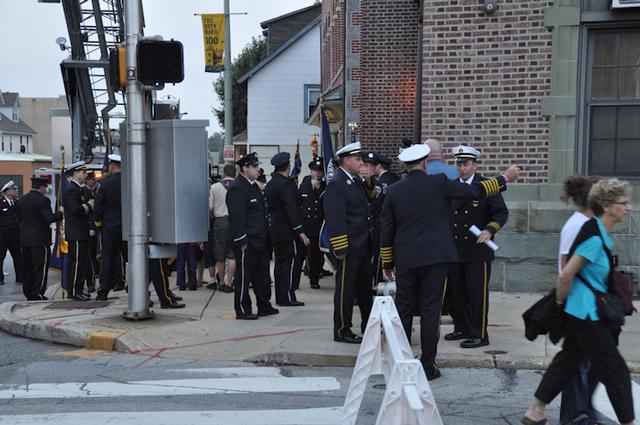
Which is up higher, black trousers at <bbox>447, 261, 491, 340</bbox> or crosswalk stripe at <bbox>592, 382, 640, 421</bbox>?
black trousers at <bbox>447, 261, 491, 340</bbox>

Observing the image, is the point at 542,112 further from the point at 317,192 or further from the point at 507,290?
the point at 317,192

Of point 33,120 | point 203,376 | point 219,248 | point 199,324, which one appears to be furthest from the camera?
point 33,120

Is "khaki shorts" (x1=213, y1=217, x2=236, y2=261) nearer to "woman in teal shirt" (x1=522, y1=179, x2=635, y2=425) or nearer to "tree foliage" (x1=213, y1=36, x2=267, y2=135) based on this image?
"woman in teal shirt" (x1=522, y1=179, x2=635, y2=425)

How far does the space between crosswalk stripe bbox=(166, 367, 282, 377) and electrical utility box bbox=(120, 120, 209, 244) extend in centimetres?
188

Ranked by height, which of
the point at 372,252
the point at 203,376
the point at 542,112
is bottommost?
the point at 203,376

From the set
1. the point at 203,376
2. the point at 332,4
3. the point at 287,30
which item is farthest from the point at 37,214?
the point at 287,30

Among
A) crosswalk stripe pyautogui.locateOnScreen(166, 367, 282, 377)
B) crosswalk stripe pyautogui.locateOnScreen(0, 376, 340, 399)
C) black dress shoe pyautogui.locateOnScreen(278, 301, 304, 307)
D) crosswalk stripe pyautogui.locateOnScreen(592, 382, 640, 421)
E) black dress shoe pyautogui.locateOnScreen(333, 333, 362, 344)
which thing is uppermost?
black dress shoe pyautogui.locateOnScreen(333, 333, 362, 344)

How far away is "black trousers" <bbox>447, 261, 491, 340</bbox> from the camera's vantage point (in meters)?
7.23

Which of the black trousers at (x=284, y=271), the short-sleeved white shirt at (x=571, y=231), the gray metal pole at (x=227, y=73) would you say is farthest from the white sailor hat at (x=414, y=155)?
the gray metal pole at (x=227, y=73)

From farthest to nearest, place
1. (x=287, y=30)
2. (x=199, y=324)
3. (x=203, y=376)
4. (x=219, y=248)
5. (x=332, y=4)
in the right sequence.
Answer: (x=287, y=30) < (x=332, y=4) < (x=219, y=248) < (x=199, y=324) < (x=203, y=376)

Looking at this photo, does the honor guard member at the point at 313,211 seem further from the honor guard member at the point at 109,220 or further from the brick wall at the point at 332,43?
the brick wall at the point at 332,43

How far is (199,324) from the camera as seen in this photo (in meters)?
8.53

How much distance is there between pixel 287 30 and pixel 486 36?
98.7ft

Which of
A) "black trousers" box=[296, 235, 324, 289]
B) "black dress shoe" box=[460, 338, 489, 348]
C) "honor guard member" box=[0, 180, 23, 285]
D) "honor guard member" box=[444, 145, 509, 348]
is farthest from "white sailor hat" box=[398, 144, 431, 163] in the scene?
"honor guard member" box=[0, 180, 23, 285]
